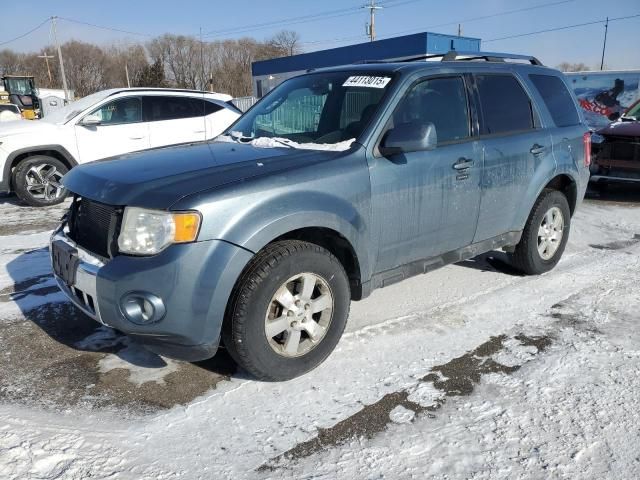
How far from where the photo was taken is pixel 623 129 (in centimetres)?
850

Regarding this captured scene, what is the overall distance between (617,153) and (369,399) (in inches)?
297

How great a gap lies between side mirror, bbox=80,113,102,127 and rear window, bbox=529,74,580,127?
6.58m

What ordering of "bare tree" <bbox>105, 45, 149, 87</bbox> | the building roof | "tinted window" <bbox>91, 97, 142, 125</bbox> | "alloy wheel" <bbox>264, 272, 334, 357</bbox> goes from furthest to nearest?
"bare tree" <bbox>105, 45, 149, 87</bbox> → the building roof → "tinted window" <bbox>91, 97, 142, 125</bbox> → "alloy wheel" <bbox>264, 272, 334, 357</bbox>

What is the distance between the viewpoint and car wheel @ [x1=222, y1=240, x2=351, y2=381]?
2.77m

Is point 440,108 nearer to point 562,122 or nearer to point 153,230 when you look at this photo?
point 562,122

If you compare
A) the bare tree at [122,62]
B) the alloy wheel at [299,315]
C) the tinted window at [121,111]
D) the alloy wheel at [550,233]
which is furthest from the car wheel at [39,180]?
the bare tree at [122,62]

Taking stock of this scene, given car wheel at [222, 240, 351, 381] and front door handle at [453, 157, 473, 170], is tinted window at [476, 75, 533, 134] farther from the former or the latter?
car wheel at [222, 240, 351, 381]

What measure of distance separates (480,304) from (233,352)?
222cm

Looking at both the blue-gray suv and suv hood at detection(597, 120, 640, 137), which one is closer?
the blue-gray suv

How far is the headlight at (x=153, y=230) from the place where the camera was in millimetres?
2580

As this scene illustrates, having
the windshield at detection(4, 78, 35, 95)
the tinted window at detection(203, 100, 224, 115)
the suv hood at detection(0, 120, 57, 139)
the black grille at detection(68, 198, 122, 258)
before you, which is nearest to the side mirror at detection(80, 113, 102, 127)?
the suv hood at detection(0, 120, 57, 139)

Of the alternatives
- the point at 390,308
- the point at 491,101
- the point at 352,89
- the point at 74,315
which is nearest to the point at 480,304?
the point at 390,308

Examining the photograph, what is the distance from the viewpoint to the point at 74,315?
4035mm

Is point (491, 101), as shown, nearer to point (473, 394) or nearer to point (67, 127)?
point (473, 394)
